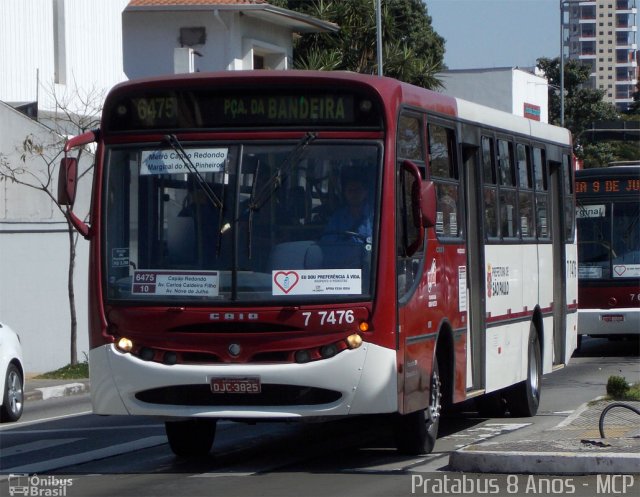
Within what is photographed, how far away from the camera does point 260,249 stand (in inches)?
381

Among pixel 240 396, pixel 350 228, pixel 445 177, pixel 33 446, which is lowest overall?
pixel 33 446

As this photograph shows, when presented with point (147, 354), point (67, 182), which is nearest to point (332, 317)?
point (147, 354)

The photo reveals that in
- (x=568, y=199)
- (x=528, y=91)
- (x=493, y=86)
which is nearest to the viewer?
(x=568, y=199)

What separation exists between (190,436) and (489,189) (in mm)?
3881

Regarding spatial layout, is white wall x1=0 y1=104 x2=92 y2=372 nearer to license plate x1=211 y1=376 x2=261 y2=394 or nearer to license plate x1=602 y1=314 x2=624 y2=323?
license plate x1=602 y1=314 x2=624 y2=323

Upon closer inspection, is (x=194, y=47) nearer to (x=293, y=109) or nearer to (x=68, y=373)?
(x=68, y=373)

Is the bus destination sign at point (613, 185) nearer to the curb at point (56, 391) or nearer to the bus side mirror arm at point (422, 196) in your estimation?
the curb at point (56, 391)

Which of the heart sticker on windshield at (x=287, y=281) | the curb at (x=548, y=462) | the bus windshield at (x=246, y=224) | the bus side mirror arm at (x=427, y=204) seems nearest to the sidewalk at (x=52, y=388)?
the bus windshield at (x=246, y=224)

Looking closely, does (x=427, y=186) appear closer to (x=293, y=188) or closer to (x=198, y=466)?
(x=293, y=188)

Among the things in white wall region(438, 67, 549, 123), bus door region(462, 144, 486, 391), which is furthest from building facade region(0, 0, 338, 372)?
white wall region(438, 67, 549, 123)

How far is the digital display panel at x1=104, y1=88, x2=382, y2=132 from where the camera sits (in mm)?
9883

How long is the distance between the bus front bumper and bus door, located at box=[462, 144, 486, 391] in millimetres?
2855

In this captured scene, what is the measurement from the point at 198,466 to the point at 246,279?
6.37ft

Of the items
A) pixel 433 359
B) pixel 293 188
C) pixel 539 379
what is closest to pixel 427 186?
pixel 293 188
